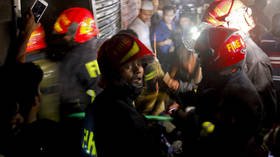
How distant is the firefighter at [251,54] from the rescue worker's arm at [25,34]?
328cm

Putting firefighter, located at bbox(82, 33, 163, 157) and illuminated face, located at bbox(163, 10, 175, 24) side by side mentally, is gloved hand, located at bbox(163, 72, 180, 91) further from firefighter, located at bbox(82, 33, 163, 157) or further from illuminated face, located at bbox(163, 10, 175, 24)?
illuminated face, located at bbox(163, 10, 175, 24)

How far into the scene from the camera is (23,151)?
312 cm

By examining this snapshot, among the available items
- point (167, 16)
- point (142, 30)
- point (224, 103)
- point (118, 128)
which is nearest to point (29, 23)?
point (118, 128)

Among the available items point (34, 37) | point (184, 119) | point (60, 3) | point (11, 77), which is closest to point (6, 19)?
point (34, 37)

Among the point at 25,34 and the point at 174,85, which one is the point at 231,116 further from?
the point at 25,34

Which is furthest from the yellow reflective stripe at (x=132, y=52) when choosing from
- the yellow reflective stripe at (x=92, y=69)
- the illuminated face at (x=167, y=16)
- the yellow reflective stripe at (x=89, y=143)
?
the illuminated face at (x=167, y=16)

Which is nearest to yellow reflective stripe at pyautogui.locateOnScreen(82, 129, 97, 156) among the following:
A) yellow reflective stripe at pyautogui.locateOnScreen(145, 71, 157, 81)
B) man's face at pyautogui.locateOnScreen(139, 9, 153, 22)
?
yellow reflective stripe at pyautogui.locateOnScreen(145, 71, 157, 81)

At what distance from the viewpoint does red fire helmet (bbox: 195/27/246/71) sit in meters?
3.78

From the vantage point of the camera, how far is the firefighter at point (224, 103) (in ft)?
11.5

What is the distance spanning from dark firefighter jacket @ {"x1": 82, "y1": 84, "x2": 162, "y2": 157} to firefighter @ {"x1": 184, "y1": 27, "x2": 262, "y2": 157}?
1.03m

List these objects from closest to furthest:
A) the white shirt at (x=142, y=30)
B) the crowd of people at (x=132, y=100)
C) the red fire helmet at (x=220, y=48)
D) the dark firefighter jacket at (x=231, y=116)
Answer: the crowd of people at (x=132, y=100) < the dark firefighter jacket at (x=231, y=116) < the red fire helmet at (x=220, y=48) < the white shirt at (x=142, y=30)

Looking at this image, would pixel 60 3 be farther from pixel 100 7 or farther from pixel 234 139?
pixel 234 139

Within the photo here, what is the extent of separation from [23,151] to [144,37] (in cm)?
565

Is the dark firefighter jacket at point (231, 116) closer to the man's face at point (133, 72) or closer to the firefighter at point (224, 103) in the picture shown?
the firefighter at point (224, 103)
